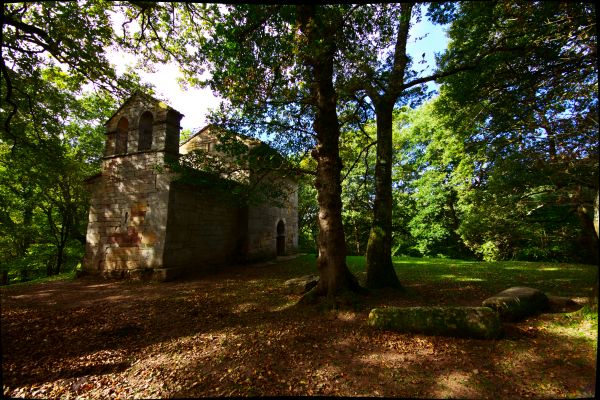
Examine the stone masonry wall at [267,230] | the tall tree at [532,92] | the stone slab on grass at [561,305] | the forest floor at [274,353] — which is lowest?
the forest floor at [274,353]

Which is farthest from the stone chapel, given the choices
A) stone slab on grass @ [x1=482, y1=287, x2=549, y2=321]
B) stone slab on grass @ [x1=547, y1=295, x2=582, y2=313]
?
stone slab on grass @ [x1=547, y1=295, x2=582, y2=313]

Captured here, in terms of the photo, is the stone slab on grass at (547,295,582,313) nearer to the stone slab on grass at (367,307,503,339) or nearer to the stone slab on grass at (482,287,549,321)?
the stone slab on grass at (482,287,549,321)

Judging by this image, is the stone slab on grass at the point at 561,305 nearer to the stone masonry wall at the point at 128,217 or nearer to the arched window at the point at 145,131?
the stone masonry wall at the point at 128,217

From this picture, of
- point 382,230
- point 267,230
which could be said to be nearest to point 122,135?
point 267,230

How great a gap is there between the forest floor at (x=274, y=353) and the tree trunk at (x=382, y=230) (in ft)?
2.33

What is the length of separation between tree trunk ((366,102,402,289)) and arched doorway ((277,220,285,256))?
37.0ft

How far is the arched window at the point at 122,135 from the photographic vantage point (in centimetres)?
1121

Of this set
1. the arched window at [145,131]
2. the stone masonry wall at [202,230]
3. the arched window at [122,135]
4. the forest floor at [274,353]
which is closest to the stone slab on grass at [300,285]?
the forest floor at [274,353]

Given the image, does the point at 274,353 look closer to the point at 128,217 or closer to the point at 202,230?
the point at 202,230

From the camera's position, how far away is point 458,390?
2.83 metres

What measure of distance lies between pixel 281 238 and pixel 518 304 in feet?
48.1

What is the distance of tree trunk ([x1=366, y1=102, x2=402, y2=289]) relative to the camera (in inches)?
282

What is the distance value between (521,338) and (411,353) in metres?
1.82

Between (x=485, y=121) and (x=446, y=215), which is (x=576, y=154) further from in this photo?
(x=446, y=215)
